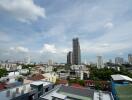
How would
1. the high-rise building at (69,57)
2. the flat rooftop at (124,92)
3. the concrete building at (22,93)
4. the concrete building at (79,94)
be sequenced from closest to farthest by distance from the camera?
the concrete building at (79,94) → the concrete building at (22,93) → the flat rooftop at (124,92) → the high-rise building at (69,57)

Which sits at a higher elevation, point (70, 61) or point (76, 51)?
point (76, 51)

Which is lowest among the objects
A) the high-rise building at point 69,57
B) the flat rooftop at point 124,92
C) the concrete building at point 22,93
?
the flat rooftop at point 124,92

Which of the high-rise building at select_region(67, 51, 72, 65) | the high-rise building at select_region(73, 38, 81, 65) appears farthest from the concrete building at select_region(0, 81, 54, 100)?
the high-rise building at select_region(67, 51, 72, 65)

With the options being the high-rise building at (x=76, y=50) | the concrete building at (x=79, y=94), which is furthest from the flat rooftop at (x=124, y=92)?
the high-rise building at (x=76, y=50)

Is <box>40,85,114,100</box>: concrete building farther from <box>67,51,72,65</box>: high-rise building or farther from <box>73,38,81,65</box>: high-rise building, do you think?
<box>67,51,72,65</box>: high-rise building

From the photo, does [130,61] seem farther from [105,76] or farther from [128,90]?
[128,90]

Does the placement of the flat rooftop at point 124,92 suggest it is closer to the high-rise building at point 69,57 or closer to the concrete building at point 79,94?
the concrete building at point 79,94

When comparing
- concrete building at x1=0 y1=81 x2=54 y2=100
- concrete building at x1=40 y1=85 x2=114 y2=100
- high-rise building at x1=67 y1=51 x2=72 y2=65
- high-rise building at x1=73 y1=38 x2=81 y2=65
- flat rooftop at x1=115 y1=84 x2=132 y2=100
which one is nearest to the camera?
concrete building at x1=40 y1=85 x2=114 y2=100

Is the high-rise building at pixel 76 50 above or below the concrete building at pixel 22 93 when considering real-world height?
above

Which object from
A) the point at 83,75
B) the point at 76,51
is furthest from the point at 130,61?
the point at 83,75

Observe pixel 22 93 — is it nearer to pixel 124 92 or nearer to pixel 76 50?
pixel 124 92

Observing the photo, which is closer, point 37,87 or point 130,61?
point 37,87
